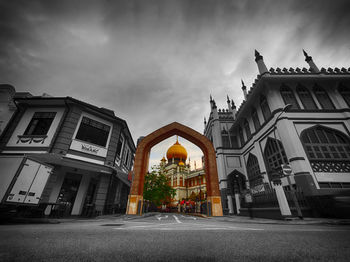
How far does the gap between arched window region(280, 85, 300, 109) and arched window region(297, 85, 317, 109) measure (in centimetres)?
71

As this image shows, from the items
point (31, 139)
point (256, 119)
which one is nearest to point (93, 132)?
point (31, 139)

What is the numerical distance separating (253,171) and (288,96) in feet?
27.7

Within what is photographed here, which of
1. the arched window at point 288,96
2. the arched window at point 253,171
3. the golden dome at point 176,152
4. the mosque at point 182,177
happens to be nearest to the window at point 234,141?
the arched window at point 253,171

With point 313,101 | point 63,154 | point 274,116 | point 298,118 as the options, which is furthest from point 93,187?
point 313,101

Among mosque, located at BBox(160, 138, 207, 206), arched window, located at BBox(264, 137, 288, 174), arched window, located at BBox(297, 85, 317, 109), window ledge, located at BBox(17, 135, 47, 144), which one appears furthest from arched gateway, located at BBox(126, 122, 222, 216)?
mosque, located at BBox(160, 138, 207, 206)

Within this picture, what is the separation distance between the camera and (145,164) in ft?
52.5

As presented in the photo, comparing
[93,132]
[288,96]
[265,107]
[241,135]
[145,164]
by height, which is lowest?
[145,164]

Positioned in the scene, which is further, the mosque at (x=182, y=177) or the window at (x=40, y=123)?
the mosque at (x=182, y=177)

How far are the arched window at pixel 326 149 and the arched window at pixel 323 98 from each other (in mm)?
2657

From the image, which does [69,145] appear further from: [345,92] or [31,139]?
[345,92]

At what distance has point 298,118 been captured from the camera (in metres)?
12.2

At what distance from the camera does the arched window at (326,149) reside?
1044cm

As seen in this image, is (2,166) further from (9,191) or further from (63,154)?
(63,154)

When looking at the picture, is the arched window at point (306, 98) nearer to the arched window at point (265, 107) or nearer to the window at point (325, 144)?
the window at point (325, 144)
